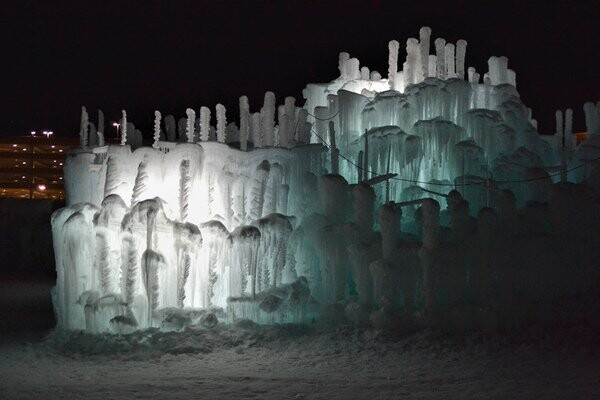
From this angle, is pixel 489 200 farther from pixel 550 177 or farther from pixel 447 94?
pixel 447 94

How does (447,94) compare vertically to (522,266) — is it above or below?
above

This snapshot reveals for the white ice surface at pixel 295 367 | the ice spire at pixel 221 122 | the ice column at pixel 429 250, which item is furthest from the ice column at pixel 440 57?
the white ice surface at pixel 295 367

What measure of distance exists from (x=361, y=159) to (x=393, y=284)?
10.7 ft

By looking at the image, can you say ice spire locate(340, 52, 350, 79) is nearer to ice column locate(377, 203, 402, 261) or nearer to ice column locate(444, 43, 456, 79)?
ice column locate(444, 43, 456, 79)

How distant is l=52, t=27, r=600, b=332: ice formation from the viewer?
17609 millimetres

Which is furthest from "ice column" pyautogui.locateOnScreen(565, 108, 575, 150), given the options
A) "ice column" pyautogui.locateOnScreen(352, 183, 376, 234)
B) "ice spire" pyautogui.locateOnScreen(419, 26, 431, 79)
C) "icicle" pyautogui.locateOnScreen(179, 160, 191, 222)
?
"icicle" pyautogui.locateOnScreen(179, 160, 191, 222)

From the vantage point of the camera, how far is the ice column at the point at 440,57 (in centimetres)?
2167

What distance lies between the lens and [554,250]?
59.2 feet

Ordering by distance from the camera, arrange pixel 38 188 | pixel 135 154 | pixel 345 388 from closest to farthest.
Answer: pixel 345 388, pixel 135 154, pixel 38 188

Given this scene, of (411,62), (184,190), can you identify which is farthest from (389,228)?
(411,62)

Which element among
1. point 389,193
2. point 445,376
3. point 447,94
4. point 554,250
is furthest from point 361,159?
point 445,376

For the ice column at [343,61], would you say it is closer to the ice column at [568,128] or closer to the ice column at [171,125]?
the ice column at [171,125]

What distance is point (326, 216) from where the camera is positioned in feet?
60.9

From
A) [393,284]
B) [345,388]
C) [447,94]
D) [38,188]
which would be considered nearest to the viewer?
[345,388]
